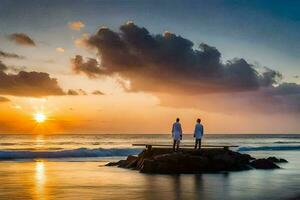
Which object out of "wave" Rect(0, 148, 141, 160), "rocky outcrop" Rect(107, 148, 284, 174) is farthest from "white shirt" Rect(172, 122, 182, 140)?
"wave" Rect(0, 148, 141, 160)

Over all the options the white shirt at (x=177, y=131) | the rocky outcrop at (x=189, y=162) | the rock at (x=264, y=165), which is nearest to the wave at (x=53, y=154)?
the rocky outcrop at (x=189, y=162)

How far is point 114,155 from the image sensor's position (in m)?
61.8

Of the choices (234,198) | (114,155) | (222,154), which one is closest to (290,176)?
(222,154)

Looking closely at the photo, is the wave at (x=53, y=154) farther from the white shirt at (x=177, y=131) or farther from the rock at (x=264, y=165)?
the rock at (x=264, y=165)

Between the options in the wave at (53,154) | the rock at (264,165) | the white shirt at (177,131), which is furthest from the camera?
the wave at (53,154)

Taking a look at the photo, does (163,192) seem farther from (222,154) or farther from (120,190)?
(222,154)

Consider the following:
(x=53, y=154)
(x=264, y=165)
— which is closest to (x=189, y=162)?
(x=264, y=165)

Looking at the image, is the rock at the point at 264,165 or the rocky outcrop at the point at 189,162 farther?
the rock at the point at 264,165

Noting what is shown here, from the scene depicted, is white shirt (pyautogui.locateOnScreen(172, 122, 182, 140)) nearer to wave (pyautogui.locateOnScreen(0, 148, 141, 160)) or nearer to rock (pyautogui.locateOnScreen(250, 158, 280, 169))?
rock (pyautogui.locateOnScreen(250, 158, 280, 169))

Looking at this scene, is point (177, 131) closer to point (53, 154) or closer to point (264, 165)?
point (264, 165)

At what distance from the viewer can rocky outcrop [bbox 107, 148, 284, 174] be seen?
110 ft

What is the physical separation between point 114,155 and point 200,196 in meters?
41.9

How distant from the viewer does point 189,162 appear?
111 ft

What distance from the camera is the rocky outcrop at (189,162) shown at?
3341 cm
